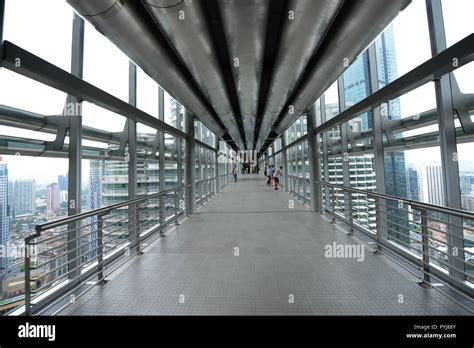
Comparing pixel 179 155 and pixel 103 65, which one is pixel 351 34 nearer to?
pixel 103 65

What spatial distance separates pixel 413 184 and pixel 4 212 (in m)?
4.03

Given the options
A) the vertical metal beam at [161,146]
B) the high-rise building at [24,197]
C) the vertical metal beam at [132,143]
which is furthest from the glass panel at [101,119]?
the vertical metal beam at [161,146]

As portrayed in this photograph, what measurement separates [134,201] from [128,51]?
67.2 inches

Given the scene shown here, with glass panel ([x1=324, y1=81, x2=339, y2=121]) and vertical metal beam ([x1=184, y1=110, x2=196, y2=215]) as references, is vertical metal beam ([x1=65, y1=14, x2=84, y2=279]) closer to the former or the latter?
vertical metal beam ([x1=184, y1=110, x2=196, y2=215])

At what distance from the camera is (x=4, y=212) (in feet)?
5.52

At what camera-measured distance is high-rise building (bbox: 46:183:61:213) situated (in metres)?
2.02

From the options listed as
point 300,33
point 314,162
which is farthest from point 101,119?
point 314,162

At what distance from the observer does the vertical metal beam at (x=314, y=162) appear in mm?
5234

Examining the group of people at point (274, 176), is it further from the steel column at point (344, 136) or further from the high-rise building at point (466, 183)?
the high-rise building at point (466, 183)

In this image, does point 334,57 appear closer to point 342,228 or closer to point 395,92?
point 395,92

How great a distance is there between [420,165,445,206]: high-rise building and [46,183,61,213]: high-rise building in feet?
12.2

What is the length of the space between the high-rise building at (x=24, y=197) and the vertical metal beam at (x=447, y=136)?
368cm

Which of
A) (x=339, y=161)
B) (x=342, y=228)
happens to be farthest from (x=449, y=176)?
(x=339, y=161)
